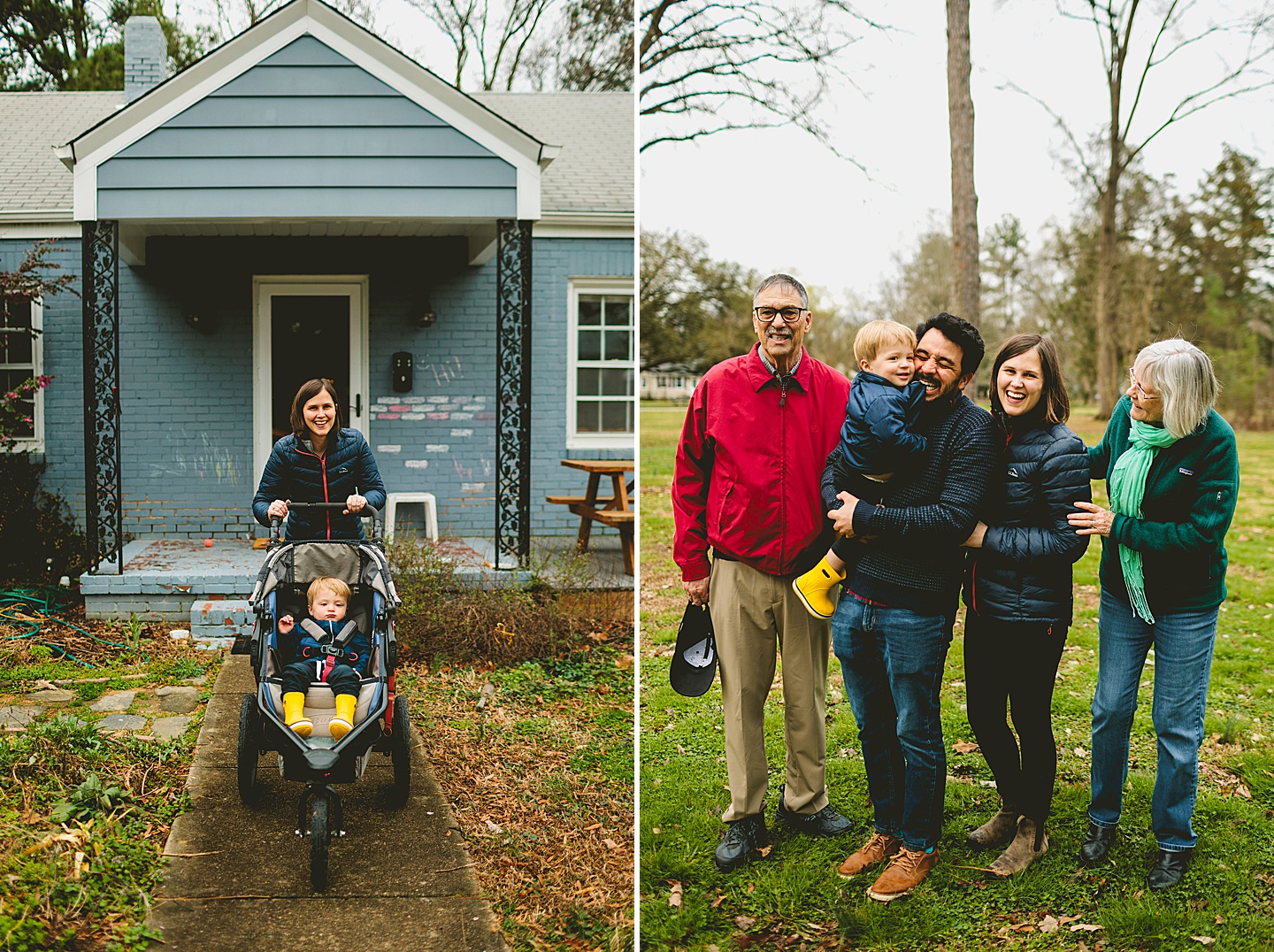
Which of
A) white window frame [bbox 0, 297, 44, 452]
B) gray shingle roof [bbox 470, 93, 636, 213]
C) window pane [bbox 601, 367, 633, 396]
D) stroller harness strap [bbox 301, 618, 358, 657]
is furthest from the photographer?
window pane [bbox 601, 367, 633, 396]

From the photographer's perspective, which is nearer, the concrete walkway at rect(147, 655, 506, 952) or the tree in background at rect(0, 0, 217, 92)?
the concrete walkway at rect(147, 655, 506, 952)

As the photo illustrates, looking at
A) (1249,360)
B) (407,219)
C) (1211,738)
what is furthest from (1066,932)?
(1249,360)

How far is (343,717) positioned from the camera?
13.1 feet

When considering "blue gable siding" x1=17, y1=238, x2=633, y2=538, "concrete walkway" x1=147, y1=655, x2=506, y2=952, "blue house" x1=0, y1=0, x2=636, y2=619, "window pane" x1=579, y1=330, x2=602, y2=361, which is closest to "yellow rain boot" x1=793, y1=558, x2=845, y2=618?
"concrete walkway" x1=147, y1=655, x2=506, y2=952

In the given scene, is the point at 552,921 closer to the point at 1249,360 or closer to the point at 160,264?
the point at 160,264

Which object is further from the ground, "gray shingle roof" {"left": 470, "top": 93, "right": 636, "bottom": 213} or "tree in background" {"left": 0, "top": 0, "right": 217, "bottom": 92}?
"tree in background" {"left": 0, "top": 0, "right": 217, "bottom": 92}

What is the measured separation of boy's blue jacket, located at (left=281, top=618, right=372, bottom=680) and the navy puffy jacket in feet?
1.96

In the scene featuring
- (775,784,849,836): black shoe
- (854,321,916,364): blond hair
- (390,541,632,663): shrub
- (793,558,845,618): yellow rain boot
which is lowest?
(775,784,849,836): black shoe

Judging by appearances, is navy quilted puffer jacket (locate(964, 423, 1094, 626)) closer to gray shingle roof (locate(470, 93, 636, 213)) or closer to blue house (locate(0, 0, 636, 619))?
blue house (locate(0, 0, 636, 619))

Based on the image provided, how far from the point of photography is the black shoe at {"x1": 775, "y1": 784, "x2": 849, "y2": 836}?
3.72 metres

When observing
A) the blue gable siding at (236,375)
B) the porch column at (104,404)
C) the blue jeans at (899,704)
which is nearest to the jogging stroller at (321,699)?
the blue jeans at (899,704)

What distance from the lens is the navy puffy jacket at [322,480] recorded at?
4.74 meters

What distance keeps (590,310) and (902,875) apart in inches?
300

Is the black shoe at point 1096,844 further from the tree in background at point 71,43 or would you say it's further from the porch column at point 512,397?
the tree in background at point 71,43
